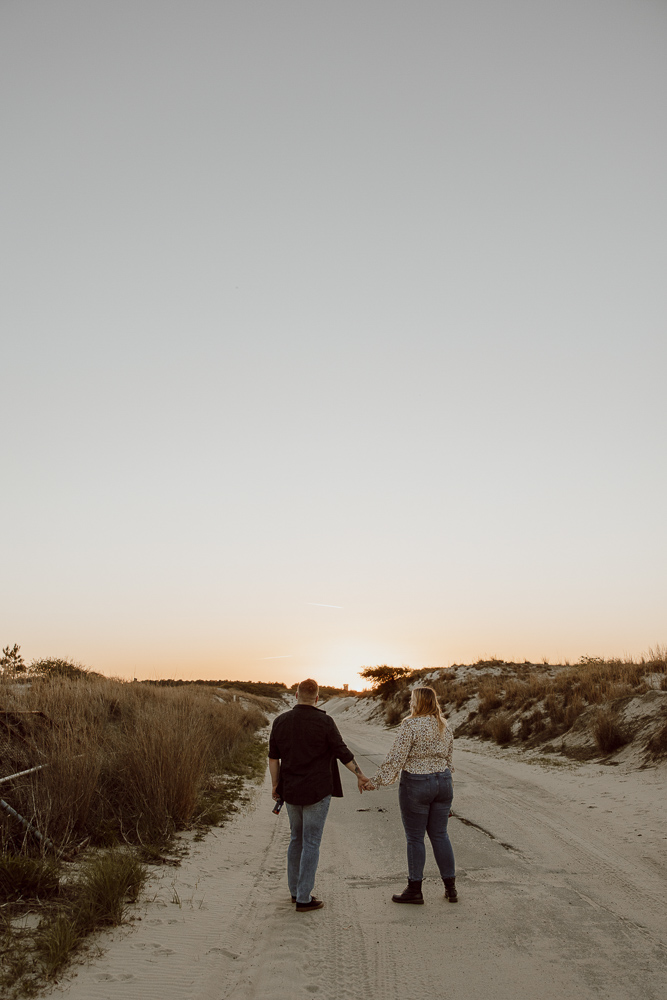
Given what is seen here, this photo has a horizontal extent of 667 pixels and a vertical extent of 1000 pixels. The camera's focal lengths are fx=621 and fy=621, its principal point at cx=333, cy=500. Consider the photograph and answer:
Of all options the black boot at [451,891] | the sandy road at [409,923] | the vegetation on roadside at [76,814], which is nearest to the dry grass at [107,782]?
the vegetation on roadside at [76,814]

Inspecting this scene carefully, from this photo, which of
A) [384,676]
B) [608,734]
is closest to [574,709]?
[608,734]

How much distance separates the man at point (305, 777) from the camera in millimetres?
5770

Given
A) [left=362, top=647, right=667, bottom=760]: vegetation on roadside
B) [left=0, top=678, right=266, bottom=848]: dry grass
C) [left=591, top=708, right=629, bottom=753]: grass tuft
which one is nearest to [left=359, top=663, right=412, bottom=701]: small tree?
[left=362, top=647, right=667, bottom=760]: vegetation on roadside

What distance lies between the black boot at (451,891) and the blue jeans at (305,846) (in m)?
1.27

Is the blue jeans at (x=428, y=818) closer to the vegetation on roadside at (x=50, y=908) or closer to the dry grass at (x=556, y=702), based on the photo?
the vegetation on roadside at (x=50, y=908)

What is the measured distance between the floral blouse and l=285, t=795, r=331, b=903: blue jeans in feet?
2.09

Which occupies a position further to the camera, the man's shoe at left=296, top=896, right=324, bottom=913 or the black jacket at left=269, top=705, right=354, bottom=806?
the black jacket at left=269, top=705, right=354, bottom=806

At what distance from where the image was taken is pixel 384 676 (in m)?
46.9

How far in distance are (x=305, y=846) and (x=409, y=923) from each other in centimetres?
110

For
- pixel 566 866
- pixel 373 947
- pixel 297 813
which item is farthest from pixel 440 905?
pixel 566 866

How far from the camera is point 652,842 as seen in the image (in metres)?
7.89

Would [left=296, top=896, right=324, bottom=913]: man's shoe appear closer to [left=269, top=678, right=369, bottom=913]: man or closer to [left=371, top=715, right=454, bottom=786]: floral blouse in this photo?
[left=269, top=678, right=369, bottom=913]: man

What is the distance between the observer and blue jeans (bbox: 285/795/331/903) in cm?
574

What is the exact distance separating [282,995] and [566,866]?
411 centimetres
